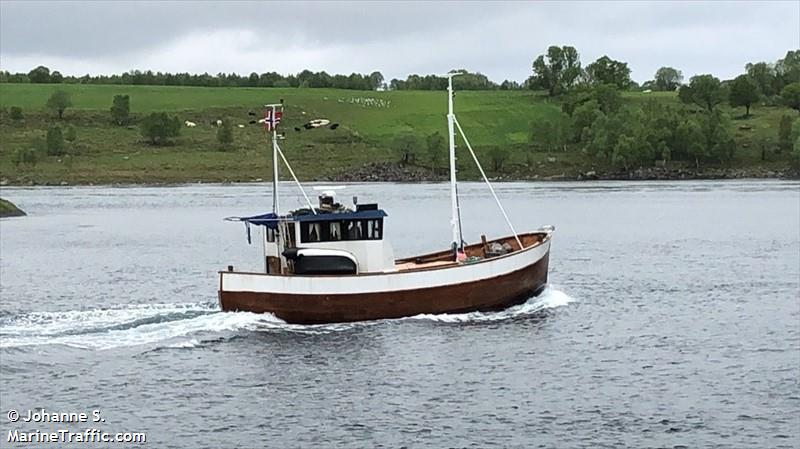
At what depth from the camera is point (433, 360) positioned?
42562mm

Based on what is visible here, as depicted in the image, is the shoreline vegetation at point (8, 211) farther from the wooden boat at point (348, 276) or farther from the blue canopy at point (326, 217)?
the blue canopy at point (326, 217)

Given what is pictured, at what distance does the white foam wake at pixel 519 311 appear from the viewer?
162ft

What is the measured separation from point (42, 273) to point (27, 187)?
4922 inches

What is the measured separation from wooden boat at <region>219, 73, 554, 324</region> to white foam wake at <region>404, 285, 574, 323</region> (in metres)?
0.27

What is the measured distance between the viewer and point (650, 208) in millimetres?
122000

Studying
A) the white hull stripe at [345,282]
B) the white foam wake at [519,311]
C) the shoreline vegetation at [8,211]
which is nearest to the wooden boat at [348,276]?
the white hull stripe at [345,282]

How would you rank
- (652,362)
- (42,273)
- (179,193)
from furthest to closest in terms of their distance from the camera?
(179,193) → (42,273) → (652,362)

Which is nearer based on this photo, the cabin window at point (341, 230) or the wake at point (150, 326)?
the wake at point (150, 326)

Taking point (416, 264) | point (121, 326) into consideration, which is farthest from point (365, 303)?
point (121, 326)

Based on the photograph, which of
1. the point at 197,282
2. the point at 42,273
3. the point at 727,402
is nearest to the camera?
the point at 727,402

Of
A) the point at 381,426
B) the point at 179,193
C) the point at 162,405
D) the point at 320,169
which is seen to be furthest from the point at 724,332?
the point at 320,169

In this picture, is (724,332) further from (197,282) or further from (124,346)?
(197,282)

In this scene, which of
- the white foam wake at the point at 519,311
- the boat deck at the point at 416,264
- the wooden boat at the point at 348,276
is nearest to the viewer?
the wooden boat at the point at 348,276

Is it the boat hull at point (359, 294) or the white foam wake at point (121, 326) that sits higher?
the boat hull at point (359, 294)
